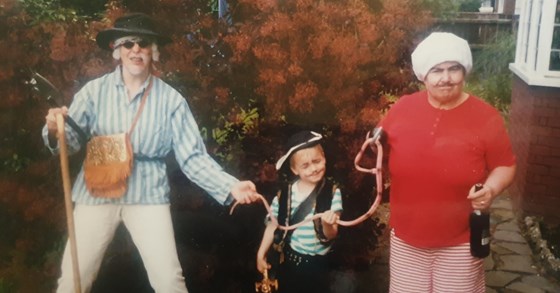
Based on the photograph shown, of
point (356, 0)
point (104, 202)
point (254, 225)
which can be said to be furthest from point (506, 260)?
point (104, 202)

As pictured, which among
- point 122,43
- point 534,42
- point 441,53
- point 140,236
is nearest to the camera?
point 441,53

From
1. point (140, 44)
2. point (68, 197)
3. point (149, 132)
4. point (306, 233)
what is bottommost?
point (306, 233)

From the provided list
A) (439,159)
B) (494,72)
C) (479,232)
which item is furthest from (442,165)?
(494,72)

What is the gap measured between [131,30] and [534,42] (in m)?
1.76

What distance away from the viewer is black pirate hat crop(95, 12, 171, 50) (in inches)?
85.7

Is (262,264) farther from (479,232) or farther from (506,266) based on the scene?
(506,266)

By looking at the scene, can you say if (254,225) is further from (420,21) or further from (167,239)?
(420,21)

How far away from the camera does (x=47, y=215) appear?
2.43 m

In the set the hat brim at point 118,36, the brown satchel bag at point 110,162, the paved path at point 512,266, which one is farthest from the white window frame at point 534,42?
the brown satchel bag at point 110,162

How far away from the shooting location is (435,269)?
2.19m

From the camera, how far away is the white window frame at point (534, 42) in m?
2.31

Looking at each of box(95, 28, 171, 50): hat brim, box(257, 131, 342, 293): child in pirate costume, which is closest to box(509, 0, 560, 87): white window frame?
box(257, 131, 342, 293): child in pirate costume

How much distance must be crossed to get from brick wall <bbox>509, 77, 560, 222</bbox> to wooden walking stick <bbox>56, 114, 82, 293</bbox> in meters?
1.89

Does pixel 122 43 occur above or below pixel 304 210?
above
